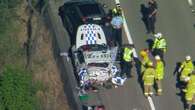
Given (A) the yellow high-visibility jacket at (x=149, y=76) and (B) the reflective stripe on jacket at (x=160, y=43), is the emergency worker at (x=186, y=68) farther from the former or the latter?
(A) the yellow high-visibility jacket at (x=149, y=76)

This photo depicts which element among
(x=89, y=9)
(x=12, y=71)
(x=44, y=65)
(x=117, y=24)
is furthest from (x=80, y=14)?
(x=12, y=71)

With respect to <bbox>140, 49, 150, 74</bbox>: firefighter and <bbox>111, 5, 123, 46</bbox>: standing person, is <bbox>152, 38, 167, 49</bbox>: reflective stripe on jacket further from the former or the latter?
<bbox>111, 5, 123, 46</bbox>: standing person

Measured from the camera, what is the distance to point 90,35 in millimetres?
36312

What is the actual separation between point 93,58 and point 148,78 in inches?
107

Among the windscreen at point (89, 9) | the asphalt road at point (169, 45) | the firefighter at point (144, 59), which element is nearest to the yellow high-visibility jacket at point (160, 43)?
the firefighter at point (144, 59)

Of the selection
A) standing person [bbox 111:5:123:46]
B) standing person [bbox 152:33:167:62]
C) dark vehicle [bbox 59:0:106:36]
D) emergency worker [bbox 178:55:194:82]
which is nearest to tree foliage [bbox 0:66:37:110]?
dark vehicle [bbox 59:0:106:36]

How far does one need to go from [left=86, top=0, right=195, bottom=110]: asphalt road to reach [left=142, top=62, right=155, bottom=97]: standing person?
43cm

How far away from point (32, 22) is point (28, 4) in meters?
1.04

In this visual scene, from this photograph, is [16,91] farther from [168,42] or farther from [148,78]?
[168,42]

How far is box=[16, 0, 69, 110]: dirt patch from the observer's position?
118 feet

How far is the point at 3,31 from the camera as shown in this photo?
40906mm

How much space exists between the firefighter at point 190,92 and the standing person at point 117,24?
4.71 m

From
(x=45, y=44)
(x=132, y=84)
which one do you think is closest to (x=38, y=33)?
(x=45, y=44)

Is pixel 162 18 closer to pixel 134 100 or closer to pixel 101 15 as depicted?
pixel 101 15
